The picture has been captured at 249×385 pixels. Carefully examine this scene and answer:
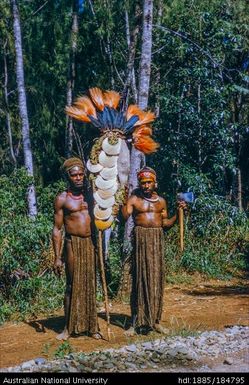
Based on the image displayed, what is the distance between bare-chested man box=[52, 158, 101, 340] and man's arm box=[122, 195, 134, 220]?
387 millimetres

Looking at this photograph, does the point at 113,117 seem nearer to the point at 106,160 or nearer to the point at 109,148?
the point at 109,148

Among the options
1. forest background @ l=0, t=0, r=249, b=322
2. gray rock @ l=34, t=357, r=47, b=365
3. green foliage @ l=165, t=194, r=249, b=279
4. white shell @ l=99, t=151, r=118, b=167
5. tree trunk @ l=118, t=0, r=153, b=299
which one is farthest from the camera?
green foliage @ l=165, t=194, r=249, b=279

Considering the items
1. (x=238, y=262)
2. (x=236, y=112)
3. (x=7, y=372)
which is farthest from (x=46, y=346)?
(x=236, y=112)

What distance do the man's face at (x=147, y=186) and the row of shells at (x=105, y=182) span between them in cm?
29

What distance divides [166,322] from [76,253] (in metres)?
1.71

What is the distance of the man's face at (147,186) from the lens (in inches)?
249

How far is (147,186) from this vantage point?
6.34 meters

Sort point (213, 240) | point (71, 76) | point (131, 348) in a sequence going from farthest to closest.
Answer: point (71, 76) → point (213, 240) → point (131, 348)

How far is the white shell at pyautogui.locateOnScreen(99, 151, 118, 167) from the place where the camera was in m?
6.23

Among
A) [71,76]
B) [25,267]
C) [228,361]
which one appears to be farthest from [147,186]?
[71,76]

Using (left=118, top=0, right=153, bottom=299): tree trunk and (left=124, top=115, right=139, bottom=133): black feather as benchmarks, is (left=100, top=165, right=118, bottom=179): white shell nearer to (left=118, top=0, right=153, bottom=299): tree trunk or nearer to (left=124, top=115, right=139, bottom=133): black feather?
(left=124, top=115, right=139, bottom=133): black feather

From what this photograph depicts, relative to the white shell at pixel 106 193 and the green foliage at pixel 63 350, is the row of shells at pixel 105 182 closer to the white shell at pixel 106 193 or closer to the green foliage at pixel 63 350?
the white shell at pixel 106 193

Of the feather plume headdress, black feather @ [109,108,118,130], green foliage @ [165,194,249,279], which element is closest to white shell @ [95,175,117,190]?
the feather plume headdress

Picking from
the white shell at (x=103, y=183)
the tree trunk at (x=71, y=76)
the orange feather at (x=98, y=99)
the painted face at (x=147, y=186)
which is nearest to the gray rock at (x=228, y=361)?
the painted face at (x=147, y=186)
